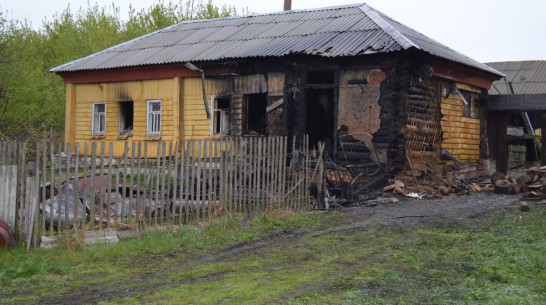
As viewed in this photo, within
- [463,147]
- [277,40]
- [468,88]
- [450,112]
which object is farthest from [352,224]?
[468,88]

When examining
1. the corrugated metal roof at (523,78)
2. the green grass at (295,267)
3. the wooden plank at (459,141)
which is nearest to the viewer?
the green grass at (295,267)

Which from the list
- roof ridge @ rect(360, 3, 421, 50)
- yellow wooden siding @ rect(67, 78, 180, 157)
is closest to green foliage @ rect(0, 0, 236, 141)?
yellow wooden siding @ rect(67, 78, 180, 157)

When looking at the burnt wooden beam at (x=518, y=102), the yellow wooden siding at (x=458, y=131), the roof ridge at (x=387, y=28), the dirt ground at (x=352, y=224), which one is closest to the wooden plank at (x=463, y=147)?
the yellow wooden siding at (x=458, y=131)

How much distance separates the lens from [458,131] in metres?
18.1

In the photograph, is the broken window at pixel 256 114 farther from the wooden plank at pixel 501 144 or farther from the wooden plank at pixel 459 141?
the wooden plank at pixel 501 144

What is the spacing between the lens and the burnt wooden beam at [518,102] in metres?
18.3

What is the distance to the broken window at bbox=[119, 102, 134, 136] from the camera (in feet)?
65.1

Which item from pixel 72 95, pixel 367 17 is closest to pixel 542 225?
pixel 367 17

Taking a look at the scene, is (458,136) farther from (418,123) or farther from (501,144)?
(418,123)

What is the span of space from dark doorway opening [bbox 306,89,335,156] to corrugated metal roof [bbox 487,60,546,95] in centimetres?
1388

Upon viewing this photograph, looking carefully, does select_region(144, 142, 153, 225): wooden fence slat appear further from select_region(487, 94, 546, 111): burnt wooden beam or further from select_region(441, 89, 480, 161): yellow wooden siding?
select_region(487, 94, 546, 111): burnt wooden beam

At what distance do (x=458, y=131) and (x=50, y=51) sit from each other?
86.6 ft

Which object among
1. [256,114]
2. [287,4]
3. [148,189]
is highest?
[287,4]

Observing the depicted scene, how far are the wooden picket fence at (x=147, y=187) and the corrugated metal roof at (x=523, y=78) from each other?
23.3 metres
